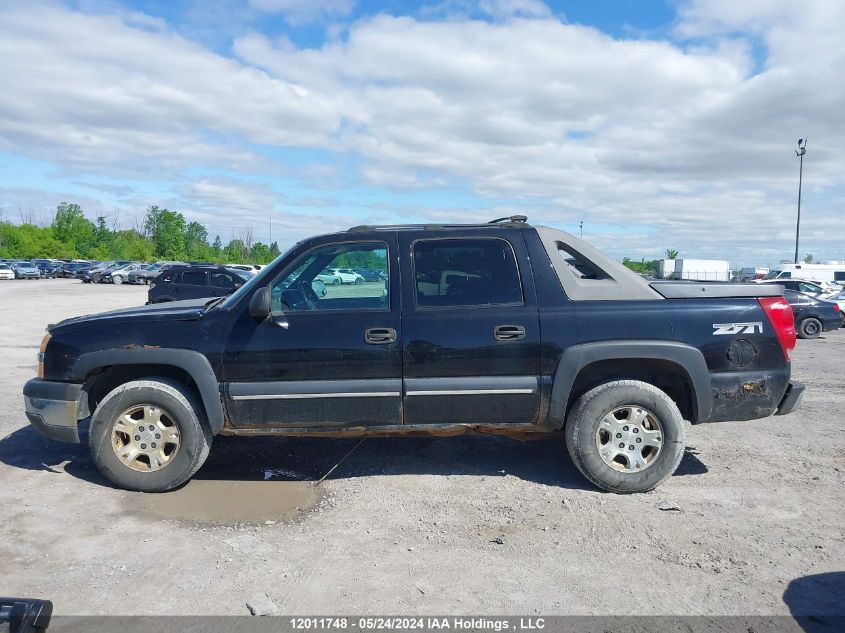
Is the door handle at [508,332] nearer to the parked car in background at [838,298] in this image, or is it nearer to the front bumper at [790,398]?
the front bumper at [790,398]

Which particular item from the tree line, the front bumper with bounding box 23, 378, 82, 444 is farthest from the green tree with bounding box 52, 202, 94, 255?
the front bumper with bounding box 23, 378, 82, 444

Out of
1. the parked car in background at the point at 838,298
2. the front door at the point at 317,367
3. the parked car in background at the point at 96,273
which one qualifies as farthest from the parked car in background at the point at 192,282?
the parked car in background at the point at 96,273

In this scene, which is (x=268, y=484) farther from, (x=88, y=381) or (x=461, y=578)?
(x=461, y=578)

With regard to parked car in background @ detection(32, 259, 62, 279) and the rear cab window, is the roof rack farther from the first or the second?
parked car in background @ detection(32, 259, 62, 279)

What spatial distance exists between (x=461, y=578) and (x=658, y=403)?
2050mm

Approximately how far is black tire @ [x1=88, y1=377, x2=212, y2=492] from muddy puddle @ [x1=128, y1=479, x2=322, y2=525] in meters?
0.13

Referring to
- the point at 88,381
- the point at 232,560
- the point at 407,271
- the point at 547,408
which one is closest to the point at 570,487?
the point at 547,408

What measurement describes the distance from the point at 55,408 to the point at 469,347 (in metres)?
3.11

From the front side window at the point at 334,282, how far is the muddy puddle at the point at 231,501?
4.50 ft

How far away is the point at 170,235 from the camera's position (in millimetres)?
95750

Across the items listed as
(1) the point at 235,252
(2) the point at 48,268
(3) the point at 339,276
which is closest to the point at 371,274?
(3) the point at 339,276

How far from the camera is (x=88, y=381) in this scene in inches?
195

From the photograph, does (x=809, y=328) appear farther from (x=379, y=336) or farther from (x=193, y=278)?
(x=193, y=278)

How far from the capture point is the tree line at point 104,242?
286ft
